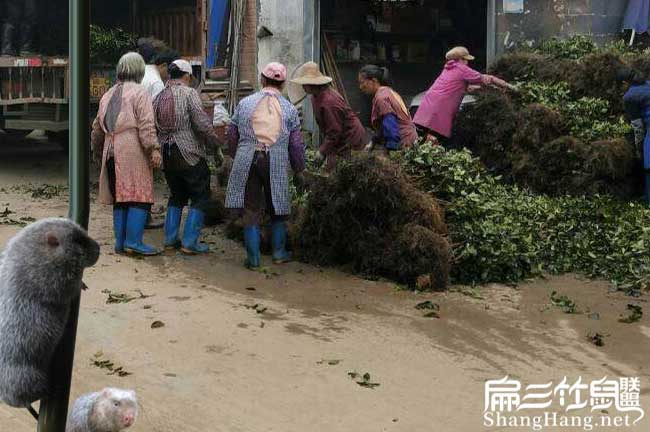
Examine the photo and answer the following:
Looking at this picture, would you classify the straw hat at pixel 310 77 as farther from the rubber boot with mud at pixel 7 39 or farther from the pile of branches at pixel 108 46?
the rubber boot with mud at pixel 7 39

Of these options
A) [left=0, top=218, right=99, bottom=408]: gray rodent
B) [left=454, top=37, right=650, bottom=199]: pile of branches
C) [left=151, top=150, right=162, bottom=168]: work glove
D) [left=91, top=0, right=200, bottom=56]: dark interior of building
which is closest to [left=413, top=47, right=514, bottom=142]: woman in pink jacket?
[left=454, top=37, right=650, bottom=199]: pile of branches

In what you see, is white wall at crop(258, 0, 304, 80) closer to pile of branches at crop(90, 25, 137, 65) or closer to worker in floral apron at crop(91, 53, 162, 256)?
pile of branches at crop(90, 25, 137, 65)

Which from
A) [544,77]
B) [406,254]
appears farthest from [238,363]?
[544,77]

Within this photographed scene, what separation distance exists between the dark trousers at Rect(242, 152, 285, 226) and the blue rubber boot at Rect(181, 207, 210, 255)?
514 mm

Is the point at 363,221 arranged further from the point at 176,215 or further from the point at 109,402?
the point at 109,402

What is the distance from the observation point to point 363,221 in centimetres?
765

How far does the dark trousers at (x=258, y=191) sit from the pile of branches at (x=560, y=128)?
3477 mm

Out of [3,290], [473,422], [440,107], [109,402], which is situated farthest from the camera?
[440,107]

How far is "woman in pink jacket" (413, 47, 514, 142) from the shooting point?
1050 cm

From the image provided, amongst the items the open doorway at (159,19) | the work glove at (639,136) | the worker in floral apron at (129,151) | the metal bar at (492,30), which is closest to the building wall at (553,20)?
the metal bar at (492,30)

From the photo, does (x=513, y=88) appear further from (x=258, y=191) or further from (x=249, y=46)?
(x=249, y=46)

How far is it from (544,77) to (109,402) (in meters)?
8.34

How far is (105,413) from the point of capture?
3777 mm

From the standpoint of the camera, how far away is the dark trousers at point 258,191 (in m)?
7.60
